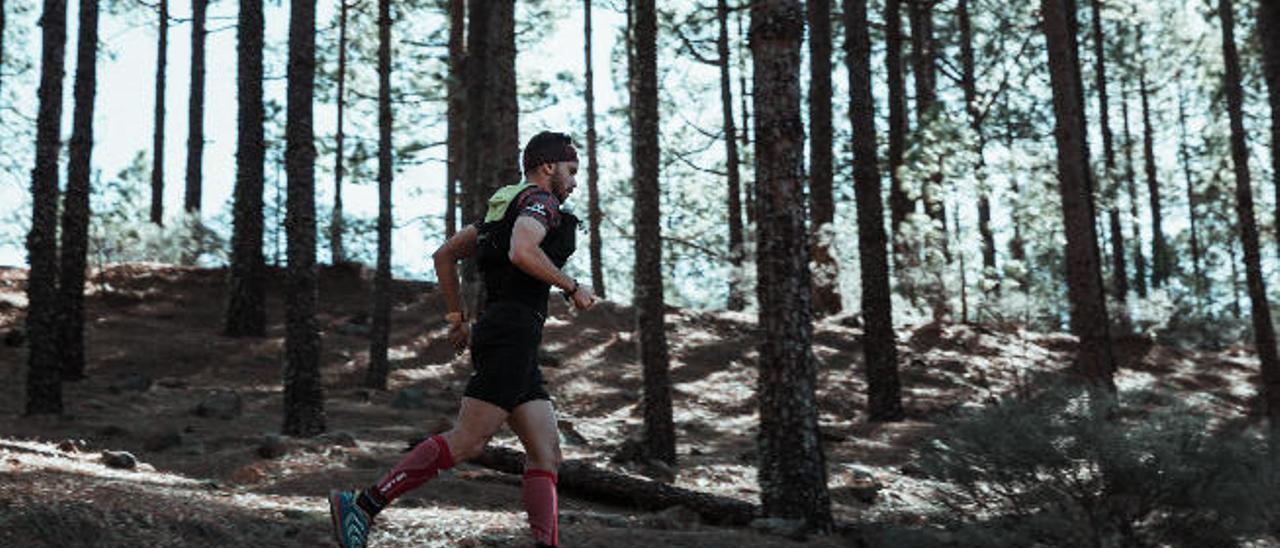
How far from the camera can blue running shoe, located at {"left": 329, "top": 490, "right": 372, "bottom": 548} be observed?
4844 mm

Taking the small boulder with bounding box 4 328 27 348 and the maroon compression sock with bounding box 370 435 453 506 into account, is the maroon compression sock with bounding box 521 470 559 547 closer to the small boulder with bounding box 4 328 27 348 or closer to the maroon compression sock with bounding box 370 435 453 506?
the maroon compression sock with bounding box 370 435 453 506

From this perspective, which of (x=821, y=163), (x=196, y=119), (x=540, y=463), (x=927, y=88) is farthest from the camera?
(x=927, y=88)

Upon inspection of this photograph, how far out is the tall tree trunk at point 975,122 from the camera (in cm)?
2055

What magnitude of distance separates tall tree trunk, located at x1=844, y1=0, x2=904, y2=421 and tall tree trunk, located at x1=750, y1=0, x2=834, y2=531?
8212 millimetres

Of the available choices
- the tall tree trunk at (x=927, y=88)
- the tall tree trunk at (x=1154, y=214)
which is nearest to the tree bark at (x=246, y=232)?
the tall tree trunk at (x=927, y=88)

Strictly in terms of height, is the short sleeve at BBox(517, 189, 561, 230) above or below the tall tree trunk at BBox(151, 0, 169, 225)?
below

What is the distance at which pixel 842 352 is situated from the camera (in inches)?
773

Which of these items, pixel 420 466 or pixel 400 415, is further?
pixel 400 415

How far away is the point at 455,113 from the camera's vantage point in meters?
24.4

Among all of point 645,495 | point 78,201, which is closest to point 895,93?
point 78,201

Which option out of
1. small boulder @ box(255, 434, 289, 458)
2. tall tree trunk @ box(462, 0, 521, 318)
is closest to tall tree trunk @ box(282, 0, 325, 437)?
small boulder @ box(255, 434, 289, 458)

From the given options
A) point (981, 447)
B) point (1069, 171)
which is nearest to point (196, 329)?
point (1069, 171)

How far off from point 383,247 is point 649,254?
21.4ft

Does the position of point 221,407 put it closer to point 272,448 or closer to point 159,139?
point 272,448
